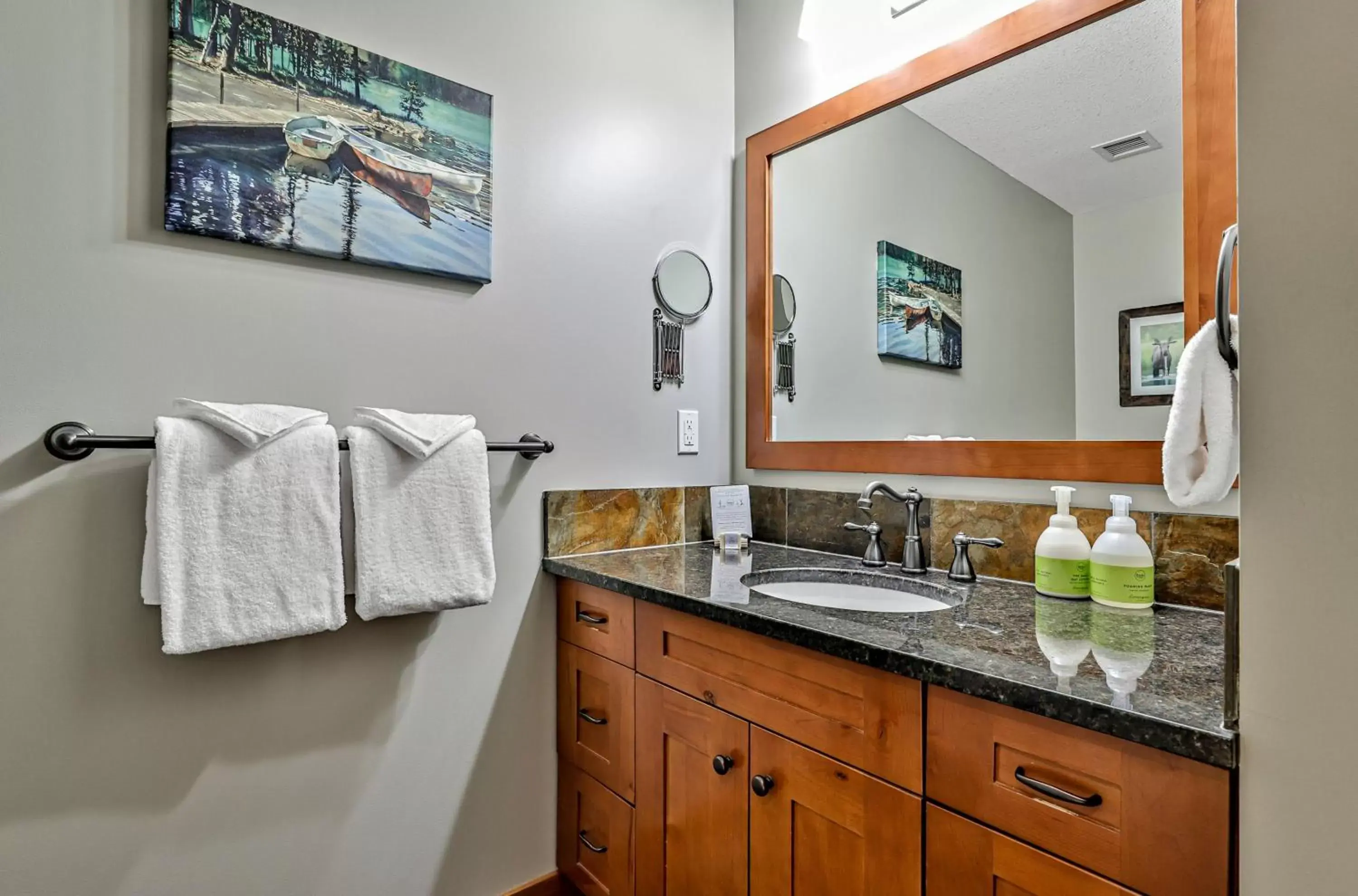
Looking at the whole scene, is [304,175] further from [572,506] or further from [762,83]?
[762,83]

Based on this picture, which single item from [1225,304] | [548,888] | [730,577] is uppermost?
[1225,304]

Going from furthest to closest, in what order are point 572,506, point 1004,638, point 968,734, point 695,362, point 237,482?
point 695,362
point 572,506
point 237,482
point 1004,638
point 968,734

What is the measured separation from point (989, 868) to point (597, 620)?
2.86 feet

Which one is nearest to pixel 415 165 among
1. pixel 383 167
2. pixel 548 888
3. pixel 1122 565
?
pixel 383 167

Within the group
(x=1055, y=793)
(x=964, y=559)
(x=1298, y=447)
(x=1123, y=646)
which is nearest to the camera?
(x=1298, y=447)

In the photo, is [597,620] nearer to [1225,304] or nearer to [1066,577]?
[1066,577]

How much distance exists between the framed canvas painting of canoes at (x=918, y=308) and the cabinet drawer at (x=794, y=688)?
821mm

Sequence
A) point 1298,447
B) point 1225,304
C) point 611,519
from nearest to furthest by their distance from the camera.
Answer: point 1298,447 < point 1225,304 < point 611,519

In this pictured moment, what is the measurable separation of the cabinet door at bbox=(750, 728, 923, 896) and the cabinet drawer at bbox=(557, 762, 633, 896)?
15.5 inches

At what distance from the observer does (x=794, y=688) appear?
102 centimetres

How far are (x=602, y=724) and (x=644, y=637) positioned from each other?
0.88 ft

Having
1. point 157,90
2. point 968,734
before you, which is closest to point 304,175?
point 157,90

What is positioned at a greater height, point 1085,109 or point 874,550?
point 1085,109

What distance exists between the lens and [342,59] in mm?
1273
